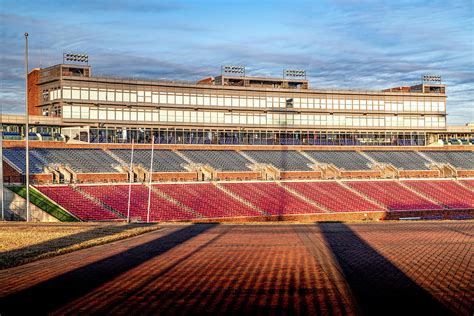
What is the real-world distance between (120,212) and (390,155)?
1878 inches

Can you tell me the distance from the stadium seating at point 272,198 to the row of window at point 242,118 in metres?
18.1

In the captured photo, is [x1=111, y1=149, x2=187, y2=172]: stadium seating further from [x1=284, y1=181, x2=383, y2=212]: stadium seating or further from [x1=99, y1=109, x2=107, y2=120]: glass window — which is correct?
[x1=284, y1=181, x2=383, y2=212]: stadium seating

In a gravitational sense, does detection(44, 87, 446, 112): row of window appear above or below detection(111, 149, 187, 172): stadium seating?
above

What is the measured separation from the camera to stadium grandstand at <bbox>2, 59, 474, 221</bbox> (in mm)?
61406

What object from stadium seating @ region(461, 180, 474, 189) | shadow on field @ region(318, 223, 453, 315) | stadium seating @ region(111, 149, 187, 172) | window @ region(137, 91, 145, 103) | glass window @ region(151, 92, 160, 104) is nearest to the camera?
shadow on field @ region(318, 223, 453, 315)

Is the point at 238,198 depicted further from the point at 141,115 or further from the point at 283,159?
the point at 141,115

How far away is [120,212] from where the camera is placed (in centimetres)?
5525

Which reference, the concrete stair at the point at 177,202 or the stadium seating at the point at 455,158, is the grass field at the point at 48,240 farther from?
the stadium seating at the point at 455,158

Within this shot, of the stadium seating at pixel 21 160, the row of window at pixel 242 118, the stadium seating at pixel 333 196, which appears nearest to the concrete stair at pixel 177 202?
the stadium seating at pixel 21 160

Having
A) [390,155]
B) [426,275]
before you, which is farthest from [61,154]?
[426,275]

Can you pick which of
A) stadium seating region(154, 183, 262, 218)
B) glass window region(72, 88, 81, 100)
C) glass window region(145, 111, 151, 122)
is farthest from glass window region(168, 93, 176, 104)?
stadium seating region(154, 183, 262, 218)

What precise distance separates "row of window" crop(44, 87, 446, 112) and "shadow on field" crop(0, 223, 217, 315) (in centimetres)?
5642

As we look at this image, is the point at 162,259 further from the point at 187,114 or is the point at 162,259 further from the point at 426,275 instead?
the point at 187,114

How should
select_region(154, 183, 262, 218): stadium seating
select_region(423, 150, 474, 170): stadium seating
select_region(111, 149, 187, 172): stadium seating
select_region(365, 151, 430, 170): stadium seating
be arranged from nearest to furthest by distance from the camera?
select_region(154, 183, 262, 218): stadium seating → select_region(111, 149, 187, 172): stadium seating → select_region(365, 151, 430, 170): stadium seating → select_region(423, 150, 474, 170): stadium seating
